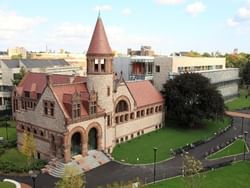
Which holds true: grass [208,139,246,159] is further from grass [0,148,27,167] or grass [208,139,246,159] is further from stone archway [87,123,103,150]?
grass [0,148,27,167]

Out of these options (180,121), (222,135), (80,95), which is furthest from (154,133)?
(80,95)

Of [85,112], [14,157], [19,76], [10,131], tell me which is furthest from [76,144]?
[19,76]

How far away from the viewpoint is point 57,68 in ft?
290

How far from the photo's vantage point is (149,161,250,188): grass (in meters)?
38.1

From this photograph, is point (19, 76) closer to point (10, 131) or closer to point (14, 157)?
point (10, 131)

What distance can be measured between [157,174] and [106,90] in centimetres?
1497

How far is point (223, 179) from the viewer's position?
39812 millimetres

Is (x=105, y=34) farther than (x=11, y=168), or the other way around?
(x=105, y=34)

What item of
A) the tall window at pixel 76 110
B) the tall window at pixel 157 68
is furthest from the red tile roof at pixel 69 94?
the tall window at pixel 157 68

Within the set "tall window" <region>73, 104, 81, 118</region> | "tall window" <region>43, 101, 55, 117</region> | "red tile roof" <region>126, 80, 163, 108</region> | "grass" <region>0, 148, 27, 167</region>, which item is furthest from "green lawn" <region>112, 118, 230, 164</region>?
"grass" <region>0, 148, 27, 167</region>

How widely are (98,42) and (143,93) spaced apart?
1774 cm

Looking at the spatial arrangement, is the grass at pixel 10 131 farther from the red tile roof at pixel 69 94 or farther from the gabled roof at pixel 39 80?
the red tile roof at pixel 69 94

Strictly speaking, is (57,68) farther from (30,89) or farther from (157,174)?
(157,174)

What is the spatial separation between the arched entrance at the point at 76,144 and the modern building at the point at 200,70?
30.5 m
